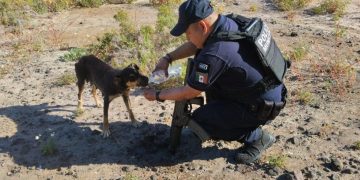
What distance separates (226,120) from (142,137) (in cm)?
122

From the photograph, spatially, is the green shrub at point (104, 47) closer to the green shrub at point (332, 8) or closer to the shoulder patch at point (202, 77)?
the shoulder patch at point (202, 77)

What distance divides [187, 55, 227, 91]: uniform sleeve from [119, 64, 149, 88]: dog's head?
1149 millimetres

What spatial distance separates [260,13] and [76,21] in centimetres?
387

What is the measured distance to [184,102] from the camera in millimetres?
5156

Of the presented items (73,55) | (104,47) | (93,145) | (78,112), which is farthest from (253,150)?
(73,55)

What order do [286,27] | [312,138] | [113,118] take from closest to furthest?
[312,138], [113,118], [286,27]

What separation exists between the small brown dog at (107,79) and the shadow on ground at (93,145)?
199mm

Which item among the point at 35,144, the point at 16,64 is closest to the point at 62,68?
the point at 16,64

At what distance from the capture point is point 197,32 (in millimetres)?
4570

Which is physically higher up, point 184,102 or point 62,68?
point 184,102

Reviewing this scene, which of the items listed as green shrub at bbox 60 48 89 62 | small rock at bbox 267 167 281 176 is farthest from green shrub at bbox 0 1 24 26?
small rock at bbox 267 167 281 176

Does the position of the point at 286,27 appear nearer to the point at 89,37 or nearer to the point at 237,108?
the point at 89,37

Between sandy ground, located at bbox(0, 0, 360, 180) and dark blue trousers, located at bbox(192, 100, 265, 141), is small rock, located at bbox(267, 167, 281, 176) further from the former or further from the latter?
dark blue trousers, located at bbox(192, 100, 265, 141)

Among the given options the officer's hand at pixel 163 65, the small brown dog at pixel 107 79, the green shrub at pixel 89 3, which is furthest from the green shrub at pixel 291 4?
the officer's hand at pixel 163 65
